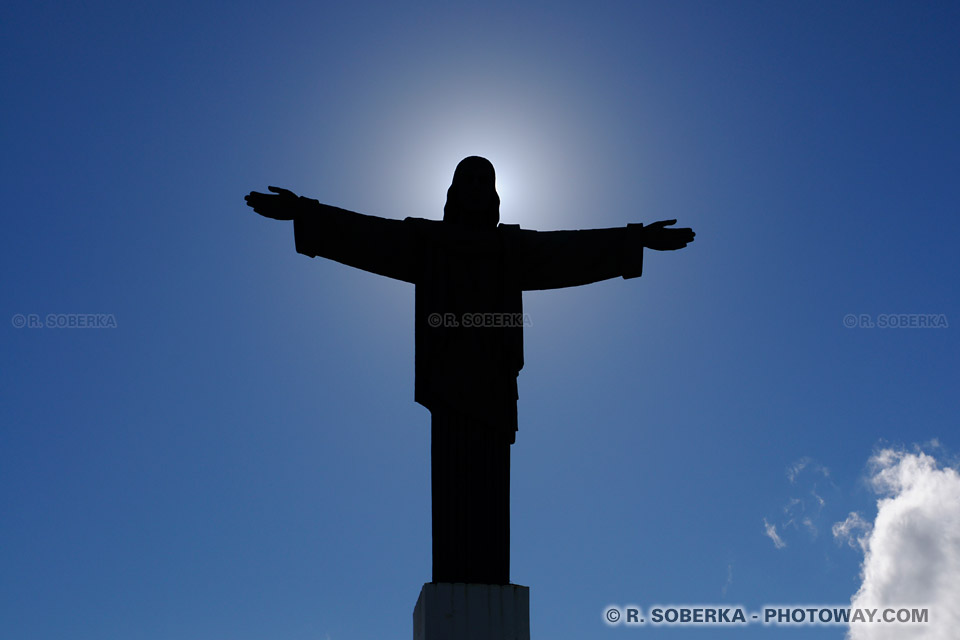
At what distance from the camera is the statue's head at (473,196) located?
8961 millimetres

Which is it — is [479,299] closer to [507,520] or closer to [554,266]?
[554,266]

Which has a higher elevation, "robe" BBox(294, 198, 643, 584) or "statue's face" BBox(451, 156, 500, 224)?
"statue's face" BBox(451, 156, 500, 224)

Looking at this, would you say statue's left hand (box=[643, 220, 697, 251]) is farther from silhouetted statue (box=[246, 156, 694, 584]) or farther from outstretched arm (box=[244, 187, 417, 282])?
outstretched arm (box=[244, 187, 417, 282])

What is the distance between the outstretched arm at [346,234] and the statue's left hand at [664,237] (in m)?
2.34

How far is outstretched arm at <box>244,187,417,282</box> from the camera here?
866 cm

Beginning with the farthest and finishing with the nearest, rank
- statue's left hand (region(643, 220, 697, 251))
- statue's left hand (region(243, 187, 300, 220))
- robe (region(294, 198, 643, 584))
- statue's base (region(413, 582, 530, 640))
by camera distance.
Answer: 1. statue's left hand (region(643, 220, 697, 251))
2. statue's left hand (region(243, 187, 300, 220))
3. robe (region(294, 198, 643, 584))
4. statue's base (region(413, 582, 530, 640))

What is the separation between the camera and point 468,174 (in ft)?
29.7

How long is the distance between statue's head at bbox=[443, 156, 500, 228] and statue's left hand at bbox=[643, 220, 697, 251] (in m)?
1.52

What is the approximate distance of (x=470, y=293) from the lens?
8.59 meters

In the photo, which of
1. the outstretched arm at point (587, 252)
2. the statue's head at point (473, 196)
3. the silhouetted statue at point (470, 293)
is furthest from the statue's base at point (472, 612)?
the statue's head at point (473, 196)

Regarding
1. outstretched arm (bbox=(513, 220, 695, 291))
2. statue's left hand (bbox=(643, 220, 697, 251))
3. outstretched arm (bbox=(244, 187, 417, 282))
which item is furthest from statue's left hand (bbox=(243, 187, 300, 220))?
statue's left hand (bbox=(643, 220, 697, 251))

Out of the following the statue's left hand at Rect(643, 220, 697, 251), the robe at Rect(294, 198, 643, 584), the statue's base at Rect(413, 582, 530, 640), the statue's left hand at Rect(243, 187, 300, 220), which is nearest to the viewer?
the statue's base at Rect(413, 582, 530, 640)

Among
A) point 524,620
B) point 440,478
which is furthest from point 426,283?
point 524,620

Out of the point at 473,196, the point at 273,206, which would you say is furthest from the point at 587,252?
the point at 273,206
